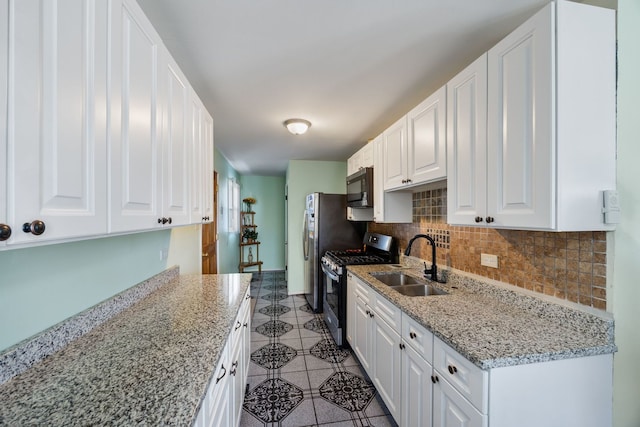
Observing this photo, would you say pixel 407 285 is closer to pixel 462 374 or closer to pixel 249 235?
Answer: pixel 462 374

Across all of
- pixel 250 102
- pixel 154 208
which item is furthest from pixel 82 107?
pixel 250 102

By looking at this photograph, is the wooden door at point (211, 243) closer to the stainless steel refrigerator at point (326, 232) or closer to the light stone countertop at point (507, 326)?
the stainless steel refrigerator at point (326, 232)

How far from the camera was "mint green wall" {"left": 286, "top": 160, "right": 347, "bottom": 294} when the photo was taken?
15.0 ft

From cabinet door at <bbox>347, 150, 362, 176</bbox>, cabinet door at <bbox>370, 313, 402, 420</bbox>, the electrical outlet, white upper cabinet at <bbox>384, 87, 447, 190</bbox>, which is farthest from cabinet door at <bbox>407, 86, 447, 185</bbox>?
cabinet door at <bbox>347, 150, 362, 176</bbox>

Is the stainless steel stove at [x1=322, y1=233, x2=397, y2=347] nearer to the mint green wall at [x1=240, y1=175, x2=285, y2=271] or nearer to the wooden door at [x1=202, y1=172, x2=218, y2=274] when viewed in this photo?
the wooden door at [x1=202, y1=172, x2=218, y2=274]

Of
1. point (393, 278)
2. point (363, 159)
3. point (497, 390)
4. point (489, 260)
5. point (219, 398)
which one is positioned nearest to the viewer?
point (497, 390)

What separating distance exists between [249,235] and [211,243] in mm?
2380

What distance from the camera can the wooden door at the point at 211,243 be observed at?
3312 millimetres

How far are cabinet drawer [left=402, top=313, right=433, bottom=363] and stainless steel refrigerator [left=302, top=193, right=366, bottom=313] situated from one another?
2.22 meters

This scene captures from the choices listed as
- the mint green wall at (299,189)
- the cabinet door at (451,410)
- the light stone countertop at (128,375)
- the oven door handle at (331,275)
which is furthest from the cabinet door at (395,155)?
the mint green wall at (299,189)

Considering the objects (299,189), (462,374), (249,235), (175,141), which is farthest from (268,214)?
(462,374)

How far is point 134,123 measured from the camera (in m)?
1.01

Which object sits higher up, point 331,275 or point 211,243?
point 211,243

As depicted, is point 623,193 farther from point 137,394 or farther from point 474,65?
point 137,394
